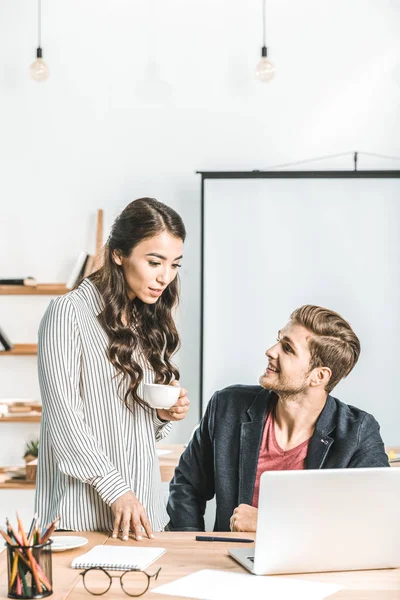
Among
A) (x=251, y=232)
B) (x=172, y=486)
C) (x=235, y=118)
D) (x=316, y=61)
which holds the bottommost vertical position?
(x=172, y=486)

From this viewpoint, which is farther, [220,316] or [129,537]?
[220,316]

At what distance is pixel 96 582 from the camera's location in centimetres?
142

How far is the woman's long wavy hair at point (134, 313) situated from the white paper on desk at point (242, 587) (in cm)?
50

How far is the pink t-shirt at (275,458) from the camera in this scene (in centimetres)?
208

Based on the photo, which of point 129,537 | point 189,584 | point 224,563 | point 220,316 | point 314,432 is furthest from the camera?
point 220,316

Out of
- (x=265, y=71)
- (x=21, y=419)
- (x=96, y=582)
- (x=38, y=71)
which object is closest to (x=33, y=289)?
(x=21, y=419)

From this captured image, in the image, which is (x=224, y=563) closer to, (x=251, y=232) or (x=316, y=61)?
(x=251, y=232)

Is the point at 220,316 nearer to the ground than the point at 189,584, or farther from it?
farther from it

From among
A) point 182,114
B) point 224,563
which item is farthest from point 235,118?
point 224,563

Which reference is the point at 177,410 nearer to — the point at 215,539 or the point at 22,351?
the point at 215,539

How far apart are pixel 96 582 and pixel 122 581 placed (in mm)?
47

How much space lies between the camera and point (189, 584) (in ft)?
4.61

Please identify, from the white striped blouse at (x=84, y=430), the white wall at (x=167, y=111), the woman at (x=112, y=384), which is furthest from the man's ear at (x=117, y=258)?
the white wall at (x=167, y=111)

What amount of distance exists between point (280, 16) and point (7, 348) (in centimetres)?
226
